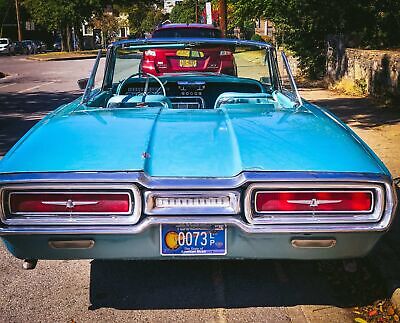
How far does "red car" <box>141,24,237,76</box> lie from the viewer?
19.4 feet

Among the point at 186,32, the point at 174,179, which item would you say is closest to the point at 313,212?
the point at 174,179

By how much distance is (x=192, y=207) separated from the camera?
2.66 metres

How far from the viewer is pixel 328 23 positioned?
16.8m

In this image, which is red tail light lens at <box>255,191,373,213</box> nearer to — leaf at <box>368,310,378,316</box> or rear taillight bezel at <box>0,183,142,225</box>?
rear taillight bezel at <box>0,183,142,225</box>

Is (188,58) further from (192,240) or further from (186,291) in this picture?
(192,240)

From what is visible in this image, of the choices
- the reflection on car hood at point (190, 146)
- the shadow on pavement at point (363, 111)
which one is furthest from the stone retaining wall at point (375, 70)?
the reflection on car hood at point (190, 146)

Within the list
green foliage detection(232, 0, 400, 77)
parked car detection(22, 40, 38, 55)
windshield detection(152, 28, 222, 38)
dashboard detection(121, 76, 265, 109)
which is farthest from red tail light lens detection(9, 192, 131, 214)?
parked car detection(22, 40, 38, 55)

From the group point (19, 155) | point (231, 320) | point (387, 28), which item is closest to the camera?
point (19, 155)

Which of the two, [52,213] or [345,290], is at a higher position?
[52,213]

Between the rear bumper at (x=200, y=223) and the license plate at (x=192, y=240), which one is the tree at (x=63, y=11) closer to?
the rear bumper at (x=200, y=223)

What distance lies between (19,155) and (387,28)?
46.2 feet

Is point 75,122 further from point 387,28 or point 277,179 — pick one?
→ point 387,28

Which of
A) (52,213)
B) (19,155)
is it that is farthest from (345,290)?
(19,155)

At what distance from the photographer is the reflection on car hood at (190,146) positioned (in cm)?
271
